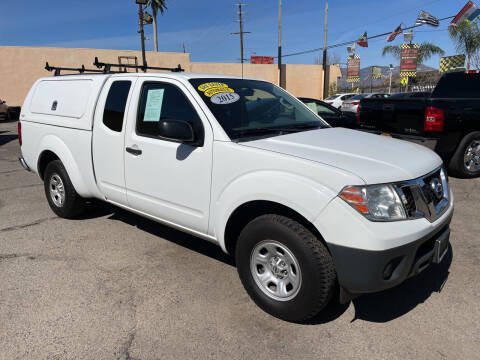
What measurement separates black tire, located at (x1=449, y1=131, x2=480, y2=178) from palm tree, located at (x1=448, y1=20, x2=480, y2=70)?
1861 cm

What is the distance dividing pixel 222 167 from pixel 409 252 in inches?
55.3

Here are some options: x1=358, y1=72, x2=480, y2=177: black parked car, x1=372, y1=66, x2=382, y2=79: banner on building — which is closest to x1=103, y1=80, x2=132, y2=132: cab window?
x1=358, y1=72, x2=480, y2=177: black parked car

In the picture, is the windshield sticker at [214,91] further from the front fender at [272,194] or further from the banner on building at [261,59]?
the banner on building at [261,59]

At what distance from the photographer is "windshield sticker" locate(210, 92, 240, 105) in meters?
3.20

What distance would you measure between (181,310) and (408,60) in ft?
98.4

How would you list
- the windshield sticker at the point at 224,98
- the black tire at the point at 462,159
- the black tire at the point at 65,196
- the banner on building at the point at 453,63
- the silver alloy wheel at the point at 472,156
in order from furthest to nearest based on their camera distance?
the banner on building at the point at 453,63 < the silver alloy wheel at the point at 472,156 < the black tire at the point at 462,159 < the black tire at the point at 65,196 < the windshield sticker at the point at 224,98

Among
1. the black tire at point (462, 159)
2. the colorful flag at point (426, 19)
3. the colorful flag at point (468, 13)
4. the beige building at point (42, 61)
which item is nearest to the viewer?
the black tire at point (462, 159)

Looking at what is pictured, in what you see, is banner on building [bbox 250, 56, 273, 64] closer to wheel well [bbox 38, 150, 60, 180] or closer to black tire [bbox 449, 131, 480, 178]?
black tire [bbox 449, 131, 480, 178]

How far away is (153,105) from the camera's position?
11.4ft

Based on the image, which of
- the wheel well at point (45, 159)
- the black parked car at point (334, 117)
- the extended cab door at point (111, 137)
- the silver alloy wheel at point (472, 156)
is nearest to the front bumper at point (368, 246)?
the extended cab door at point (111, 137)

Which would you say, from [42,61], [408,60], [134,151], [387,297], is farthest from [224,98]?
[408,60]

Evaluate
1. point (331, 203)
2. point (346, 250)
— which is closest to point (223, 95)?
point (331, 203)

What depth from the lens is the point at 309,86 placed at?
128 ft

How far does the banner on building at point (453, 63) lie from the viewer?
70.6ft
